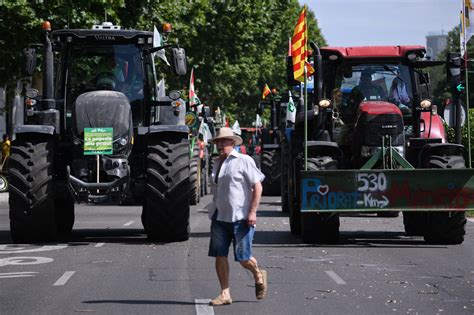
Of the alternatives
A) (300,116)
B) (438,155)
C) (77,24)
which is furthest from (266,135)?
(438,155)

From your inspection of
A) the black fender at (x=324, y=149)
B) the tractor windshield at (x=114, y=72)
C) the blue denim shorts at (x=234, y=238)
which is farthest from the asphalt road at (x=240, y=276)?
the tractor windshield at (x=114, y=72)

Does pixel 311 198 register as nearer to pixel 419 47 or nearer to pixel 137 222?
pixel 419 47

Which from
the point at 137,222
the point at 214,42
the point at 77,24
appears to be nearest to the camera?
the point at 137,222

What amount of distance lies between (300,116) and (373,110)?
2.33 meters

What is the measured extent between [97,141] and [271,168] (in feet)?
68.9

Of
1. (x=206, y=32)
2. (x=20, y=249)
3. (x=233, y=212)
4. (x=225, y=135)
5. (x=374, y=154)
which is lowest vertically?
(x=20, y=249)

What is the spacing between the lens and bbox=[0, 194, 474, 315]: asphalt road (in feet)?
38.5

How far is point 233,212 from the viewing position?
11.9 m

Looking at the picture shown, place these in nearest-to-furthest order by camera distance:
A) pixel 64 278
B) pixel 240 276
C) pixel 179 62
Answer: pixel 64 278 → pixel 240 276 → pixel 179 62

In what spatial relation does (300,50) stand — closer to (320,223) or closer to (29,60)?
(320,223)

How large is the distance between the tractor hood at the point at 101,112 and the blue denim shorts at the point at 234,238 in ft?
22.8

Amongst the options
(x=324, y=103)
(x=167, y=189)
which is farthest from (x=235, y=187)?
(x=324, y=103)

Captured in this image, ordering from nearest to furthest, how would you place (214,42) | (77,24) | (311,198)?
1. (311,198)
2. (77,24)
3. (214,42)

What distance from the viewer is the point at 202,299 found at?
40.0 ft
